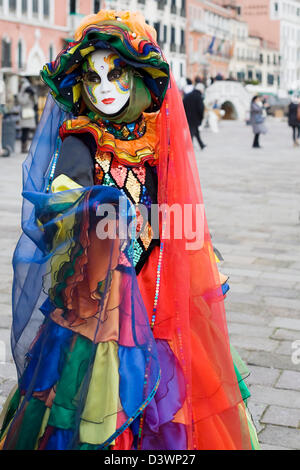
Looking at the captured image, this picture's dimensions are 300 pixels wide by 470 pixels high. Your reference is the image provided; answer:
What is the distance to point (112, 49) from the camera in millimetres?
2746

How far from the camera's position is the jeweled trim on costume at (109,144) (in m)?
2.75

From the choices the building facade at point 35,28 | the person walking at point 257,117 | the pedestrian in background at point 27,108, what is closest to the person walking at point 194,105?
the person walking at point 257,117

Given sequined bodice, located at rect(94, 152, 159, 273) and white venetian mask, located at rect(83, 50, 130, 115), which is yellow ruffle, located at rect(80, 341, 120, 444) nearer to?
sequined bodice, located at rect(94, 152, 159, 273)

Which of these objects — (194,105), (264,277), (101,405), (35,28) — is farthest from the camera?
(35,28)

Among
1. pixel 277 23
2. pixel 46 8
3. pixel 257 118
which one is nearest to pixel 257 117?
pixel 257 118

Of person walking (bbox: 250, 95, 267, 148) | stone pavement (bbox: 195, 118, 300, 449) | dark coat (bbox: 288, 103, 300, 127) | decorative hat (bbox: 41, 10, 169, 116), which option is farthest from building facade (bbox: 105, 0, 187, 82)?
decorative hat (bbox: 41, 10, 169, 116)

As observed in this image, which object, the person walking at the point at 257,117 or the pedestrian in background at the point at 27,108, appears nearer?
the pedestrian in background at the point at 27,108

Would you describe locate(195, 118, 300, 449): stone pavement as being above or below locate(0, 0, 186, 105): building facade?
below

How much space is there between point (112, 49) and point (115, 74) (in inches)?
3.9

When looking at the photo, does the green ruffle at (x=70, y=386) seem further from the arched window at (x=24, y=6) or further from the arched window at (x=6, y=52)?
the arched window at (x=24, y=6)

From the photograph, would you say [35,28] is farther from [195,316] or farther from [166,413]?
[166,413]

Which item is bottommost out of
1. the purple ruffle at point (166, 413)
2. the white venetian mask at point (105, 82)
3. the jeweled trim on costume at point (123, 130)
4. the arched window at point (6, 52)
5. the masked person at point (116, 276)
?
the purple ruffle at point (166, 413)

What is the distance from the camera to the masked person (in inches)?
97.5

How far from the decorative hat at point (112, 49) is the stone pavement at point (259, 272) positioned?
1.51 meters
